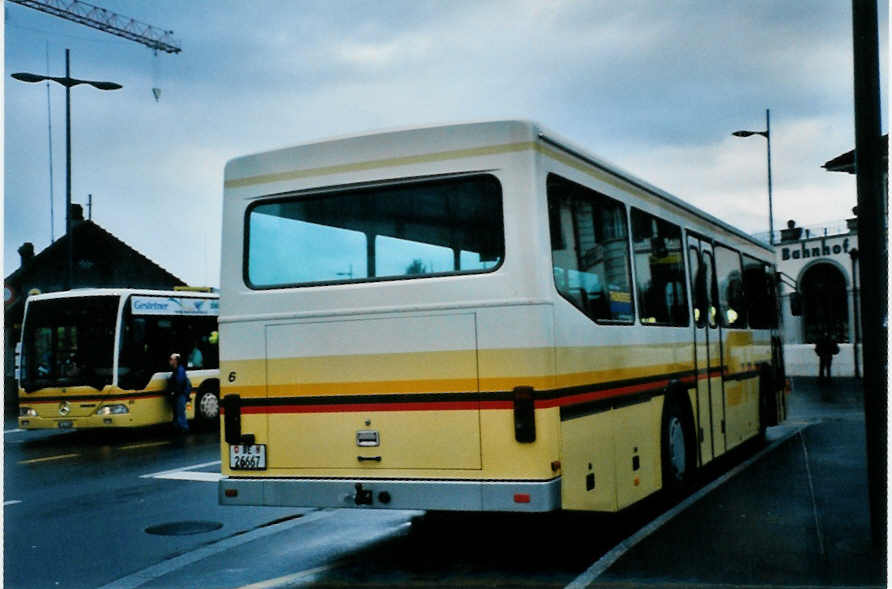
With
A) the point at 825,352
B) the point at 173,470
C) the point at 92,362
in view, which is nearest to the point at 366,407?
the point at 173,470

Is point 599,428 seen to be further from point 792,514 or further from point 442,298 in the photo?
point 792,514

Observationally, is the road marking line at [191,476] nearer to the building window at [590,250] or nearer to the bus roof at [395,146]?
the bus roof at [395,146]

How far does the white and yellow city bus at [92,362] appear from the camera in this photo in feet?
60.2

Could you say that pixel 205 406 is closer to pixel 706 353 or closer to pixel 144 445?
pixel 144 445

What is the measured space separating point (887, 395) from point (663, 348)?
7.75 feet

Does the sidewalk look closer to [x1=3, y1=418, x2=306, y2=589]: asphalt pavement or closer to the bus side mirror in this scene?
the bus side mirror

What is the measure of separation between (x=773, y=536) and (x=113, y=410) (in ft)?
44.1

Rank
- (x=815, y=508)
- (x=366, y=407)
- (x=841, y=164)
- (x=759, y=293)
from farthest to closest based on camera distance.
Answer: (x=841, y=164)
(x=759, y=293)
(x=815, y=508)
(x=366, y=407)

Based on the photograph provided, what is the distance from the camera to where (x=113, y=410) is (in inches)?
721

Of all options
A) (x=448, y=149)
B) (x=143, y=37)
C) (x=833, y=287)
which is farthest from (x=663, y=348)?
(x=143, y=37)

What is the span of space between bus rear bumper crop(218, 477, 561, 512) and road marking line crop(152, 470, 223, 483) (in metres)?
5.30

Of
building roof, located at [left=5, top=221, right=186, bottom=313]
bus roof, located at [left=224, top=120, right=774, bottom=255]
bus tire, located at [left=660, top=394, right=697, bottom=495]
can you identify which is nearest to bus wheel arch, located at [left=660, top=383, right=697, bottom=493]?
bus tire, located at [left=660, top=394, right=697, bottom=495]

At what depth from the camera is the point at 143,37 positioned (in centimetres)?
5894

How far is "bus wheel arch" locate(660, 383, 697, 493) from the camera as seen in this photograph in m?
9.21
